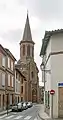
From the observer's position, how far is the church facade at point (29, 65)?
405ft

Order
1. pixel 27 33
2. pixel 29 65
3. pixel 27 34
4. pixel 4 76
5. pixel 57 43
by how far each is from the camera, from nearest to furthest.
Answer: pixel 57 43
pixel 4 76
pixel 29 65
pixel 27 34
pixel 27 33

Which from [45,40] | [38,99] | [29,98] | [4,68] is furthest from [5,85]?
[38,99]

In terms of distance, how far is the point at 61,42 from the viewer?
28250mm

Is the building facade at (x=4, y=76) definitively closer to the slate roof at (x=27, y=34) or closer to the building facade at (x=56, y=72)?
the building facade at (x=56, y=72)

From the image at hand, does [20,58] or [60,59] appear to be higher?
[20,58]

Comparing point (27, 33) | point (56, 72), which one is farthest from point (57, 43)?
point (27, 33)

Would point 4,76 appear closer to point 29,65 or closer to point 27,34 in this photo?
point 29,65

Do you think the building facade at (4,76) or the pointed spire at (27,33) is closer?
the building facade at (4,76)

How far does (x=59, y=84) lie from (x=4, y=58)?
74.2 ft

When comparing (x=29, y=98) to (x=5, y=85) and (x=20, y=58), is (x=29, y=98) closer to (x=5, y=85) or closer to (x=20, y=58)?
(x=20, y=58)

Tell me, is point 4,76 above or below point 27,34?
below

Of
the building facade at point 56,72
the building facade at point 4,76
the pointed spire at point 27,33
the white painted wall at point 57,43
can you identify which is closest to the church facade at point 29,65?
the pointed spire at point 27,33

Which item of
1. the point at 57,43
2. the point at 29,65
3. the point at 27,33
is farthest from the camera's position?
the point at 27,33

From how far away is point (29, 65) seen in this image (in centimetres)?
12519
